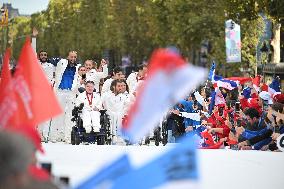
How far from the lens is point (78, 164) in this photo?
798 cm

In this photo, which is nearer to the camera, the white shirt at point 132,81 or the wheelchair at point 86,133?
the wheelchair at point 86,133

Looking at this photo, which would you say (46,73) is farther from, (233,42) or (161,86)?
(233,42)

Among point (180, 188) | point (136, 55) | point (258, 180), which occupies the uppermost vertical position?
point (180, 188)

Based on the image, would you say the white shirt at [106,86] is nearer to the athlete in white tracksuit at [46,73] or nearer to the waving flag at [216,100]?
the athlete in white tracksuit at [46,73]

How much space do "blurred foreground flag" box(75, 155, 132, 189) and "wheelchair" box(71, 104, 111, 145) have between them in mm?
11157

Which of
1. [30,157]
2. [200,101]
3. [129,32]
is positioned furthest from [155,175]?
[129,32]

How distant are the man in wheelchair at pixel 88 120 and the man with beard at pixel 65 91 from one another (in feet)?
1.97

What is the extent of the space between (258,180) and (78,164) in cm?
147

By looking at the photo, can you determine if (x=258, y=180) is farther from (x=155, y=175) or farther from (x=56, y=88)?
(x=56, y=88)

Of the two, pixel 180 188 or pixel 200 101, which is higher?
pixel 180 188

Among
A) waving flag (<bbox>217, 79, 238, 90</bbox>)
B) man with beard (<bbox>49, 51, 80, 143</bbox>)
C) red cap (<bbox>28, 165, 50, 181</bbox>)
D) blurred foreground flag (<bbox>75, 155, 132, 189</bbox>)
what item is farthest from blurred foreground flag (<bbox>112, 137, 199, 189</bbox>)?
waving flag (<bbox>217, 79, 238, 90</bbox>)

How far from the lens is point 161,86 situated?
4.42m

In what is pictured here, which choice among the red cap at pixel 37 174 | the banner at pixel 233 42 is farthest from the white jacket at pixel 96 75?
the banner at pixel 233 42

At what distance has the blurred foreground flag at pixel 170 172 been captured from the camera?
4332 mm
